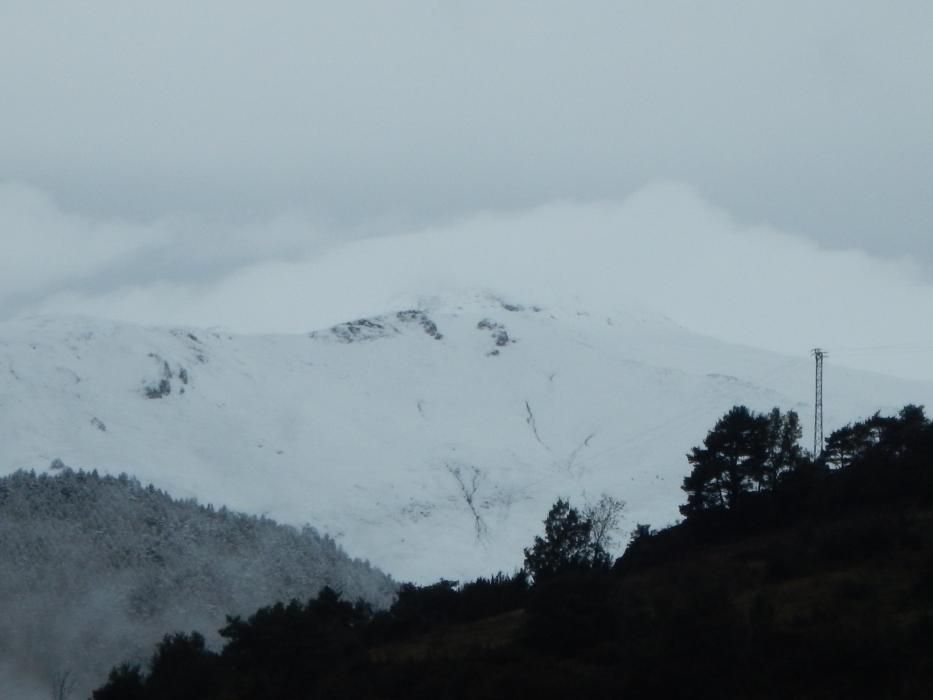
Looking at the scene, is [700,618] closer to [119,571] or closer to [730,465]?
[730,465]

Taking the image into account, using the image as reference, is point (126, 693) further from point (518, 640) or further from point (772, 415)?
point (772, 415)

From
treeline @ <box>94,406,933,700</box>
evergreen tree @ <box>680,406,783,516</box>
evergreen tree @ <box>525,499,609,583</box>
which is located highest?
evergreen tree @ <box>680,406,783,516</box>

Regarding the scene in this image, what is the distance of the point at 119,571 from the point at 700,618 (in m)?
124

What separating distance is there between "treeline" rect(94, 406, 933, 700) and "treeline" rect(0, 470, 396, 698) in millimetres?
78814

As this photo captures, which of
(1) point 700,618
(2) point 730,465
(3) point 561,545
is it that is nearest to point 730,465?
(2) point 730,465

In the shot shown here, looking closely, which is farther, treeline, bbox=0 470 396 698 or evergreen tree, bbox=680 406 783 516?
treeline, bbox=0 470 396 698

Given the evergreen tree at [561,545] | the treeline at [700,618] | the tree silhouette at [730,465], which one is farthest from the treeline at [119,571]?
the treeline at [700,618]

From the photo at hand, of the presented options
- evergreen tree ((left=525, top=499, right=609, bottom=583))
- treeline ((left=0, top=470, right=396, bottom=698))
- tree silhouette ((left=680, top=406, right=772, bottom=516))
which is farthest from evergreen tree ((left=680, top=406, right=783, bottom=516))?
treeline ((left=0, top=470, right=396, bottom=698))

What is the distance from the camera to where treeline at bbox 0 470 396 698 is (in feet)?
396

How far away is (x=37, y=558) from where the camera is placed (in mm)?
133500

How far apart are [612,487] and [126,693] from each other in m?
163

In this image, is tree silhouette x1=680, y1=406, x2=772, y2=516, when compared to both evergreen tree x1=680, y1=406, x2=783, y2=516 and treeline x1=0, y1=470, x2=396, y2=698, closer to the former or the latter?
evergreen tree x1=680, y1=406, x2=783, y2=516

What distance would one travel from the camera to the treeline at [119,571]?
120562 mm

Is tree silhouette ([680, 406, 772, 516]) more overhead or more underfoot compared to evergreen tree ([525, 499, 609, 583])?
more overhead
